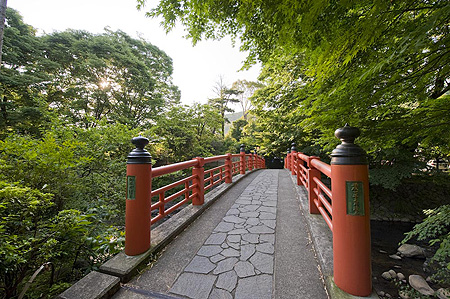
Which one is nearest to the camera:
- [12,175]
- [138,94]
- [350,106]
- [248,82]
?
[350,106]

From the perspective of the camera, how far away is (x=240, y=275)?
5.44 ft

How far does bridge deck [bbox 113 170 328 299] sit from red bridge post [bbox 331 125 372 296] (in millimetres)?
323

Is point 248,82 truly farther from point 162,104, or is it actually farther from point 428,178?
point 428,178

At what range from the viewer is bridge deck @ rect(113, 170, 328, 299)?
1470 mm

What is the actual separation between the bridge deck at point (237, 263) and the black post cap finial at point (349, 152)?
1.12 m

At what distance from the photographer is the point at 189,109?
1370 cm

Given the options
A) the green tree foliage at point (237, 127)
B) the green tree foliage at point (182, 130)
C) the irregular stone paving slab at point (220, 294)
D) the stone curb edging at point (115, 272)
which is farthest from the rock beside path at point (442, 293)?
the green tree foliage at point (237, 127)

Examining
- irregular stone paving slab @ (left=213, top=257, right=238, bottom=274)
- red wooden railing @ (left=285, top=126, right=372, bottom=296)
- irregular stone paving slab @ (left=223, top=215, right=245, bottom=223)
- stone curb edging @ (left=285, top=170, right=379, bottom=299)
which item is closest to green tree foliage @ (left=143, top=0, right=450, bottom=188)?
red wooden railing @ (left=285, top=126, right=372, bottom=296)

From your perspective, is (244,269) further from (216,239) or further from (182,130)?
(182,130)

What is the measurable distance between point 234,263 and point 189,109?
42.7 feet

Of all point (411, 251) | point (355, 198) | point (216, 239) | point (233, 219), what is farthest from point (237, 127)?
point (355, 198)

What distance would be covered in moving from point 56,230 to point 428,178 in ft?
43.4

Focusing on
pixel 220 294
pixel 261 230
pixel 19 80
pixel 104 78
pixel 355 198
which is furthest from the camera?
pixel 104 78

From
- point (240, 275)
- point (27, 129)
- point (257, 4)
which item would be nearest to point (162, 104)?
point (27, 129)
